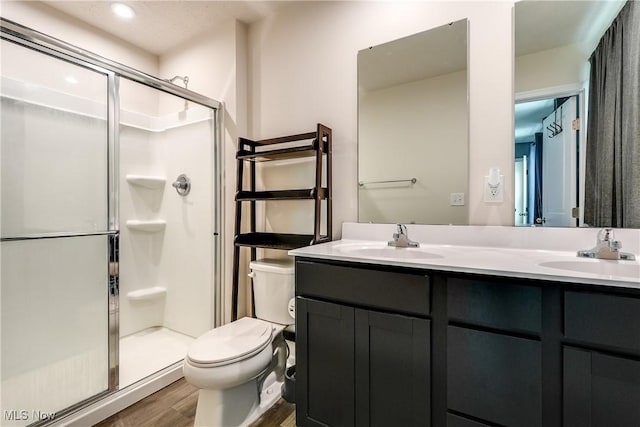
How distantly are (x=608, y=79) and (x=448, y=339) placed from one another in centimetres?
128

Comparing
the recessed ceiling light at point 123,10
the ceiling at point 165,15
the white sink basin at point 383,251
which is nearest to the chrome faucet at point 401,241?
the white sink basin at point 383,251

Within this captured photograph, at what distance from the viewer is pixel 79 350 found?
166 cm

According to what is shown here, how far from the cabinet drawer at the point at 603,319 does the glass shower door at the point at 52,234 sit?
2079 mm

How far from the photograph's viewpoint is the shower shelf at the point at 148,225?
2.34m

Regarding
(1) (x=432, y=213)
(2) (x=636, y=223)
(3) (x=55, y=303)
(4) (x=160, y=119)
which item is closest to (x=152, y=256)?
(3) (x=55, y=303)

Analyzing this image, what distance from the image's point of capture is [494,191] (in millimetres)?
1406

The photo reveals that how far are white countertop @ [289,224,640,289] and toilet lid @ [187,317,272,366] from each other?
52 centimetres

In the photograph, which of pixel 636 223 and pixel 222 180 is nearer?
pixel 636 223

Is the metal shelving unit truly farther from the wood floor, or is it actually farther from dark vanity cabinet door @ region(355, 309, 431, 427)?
dark vanity cabinet door @ region(355, 309, 431, 427)

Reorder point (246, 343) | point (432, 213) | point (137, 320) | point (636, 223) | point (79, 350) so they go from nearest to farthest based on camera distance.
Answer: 1. point (636, 223)
2. point (246, 343)
3. point (432, 213)
4. point (79, 350)
5. point (137, 320)

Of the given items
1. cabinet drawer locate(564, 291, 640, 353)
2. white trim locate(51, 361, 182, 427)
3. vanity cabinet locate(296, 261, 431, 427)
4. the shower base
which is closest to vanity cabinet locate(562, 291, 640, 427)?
cabinet drawer locate(564, 291, 640, 353)

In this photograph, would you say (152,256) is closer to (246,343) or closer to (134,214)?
(134,214)

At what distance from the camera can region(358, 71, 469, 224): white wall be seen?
1.50 metres

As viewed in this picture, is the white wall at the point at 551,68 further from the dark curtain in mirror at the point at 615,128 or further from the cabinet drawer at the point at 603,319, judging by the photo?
Result: the cabinet drawer at the point at 603,319
